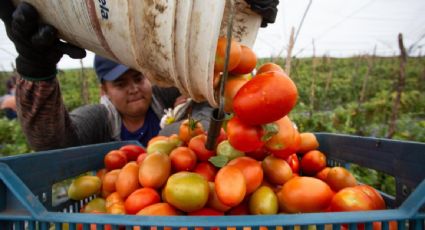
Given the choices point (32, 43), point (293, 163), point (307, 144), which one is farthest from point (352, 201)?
point (32, 43)

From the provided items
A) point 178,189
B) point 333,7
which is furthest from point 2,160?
point 333,7

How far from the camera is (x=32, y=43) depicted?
116cm

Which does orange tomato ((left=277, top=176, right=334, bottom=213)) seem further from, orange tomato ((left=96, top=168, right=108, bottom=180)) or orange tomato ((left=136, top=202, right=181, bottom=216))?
orange tomato ((left=96, top=168, right=108, bottom=180))

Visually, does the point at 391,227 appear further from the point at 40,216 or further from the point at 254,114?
the point at 40,216

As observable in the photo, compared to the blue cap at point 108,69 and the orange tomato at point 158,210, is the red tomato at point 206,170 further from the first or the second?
the blue cap at point 108,69

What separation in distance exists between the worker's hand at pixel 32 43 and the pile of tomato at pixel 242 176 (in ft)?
1.66

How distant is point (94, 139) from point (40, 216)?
65.3 inches

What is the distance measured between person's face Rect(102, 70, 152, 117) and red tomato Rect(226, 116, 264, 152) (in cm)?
151

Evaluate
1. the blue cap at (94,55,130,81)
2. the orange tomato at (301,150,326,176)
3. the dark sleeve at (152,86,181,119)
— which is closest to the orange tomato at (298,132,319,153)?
the orange tomato at (301,150,326,176)

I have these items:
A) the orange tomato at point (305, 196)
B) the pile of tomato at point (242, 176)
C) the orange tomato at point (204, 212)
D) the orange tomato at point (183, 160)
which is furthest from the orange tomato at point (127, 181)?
the orange tomato at point (305, 196)

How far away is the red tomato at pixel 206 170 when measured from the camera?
3.29ft

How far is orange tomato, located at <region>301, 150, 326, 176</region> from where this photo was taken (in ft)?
→ 3.83

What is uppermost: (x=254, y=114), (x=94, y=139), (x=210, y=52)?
(x=210, y=52)

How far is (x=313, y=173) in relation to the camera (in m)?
1.18
